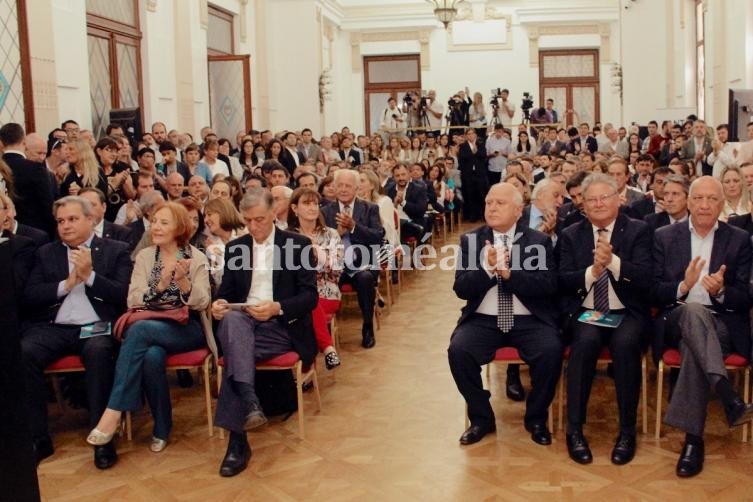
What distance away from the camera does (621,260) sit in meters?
4.19

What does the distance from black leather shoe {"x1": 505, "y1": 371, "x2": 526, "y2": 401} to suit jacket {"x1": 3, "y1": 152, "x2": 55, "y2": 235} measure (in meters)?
3.27

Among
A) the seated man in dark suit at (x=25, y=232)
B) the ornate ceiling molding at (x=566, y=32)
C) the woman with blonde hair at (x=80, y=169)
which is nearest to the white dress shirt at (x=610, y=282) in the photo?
the seated man in dark suit at (x=25, y=232)

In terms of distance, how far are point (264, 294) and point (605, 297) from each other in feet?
5.74

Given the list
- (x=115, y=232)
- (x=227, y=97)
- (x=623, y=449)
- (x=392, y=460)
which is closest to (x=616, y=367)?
(x=623, y=449)

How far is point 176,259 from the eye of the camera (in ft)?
14.7

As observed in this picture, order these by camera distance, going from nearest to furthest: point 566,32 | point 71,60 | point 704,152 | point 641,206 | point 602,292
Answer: point 602,292
point 641,206
point 71,60
point 704,152
point 566,32

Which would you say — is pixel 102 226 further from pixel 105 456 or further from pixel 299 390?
pixel 299 390

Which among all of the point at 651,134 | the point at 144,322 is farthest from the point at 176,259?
the point at 651,134

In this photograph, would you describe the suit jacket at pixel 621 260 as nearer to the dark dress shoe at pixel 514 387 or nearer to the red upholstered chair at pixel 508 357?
the red upholstered chair at pixel 508 357

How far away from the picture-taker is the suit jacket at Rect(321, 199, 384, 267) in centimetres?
648

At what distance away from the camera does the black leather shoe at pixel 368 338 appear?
6.27 metres

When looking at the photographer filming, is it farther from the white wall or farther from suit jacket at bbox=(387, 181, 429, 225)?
the white wall

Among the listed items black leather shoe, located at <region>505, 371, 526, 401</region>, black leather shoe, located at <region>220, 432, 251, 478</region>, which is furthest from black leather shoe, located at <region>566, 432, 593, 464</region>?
black leather shoe, located at <region>220, 432, 251, 478</region>

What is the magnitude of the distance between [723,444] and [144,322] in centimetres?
290
